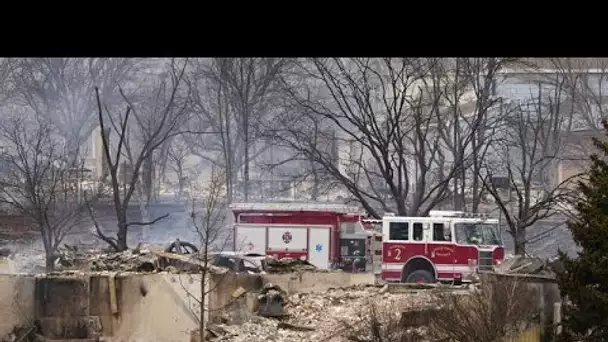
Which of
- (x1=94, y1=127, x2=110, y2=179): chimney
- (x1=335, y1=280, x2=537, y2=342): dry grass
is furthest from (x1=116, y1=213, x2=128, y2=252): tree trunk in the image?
(x1=335, y1=280, x2=537, y2=342): dry grass

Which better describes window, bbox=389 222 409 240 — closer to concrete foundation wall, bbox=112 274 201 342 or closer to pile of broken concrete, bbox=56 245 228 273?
pile of broken concrete, bbox=56 245 228 273

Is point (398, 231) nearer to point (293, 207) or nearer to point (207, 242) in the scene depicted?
point (293, 207)

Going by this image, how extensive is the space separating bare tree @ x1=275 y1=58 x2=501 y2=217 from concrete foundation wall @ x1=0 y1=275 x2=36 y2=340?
7.42m

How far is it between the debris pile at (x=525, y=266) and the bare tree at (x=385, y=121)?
375 centimetres

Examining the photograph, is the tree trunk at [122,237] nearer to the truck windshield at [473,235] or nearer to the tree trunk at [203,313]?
the tree trunk at [203,313]

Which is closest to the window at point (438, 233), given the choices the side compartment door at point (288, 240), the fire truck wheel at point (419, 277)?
the fire truck wheel at point (419, 277)

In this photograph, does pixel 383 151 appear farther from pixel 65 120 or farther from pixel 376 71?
pixel 65 120

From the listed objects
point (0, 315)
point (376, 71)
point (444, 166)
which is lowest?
point (0, 315)

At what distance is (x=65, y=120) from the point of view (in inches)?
920

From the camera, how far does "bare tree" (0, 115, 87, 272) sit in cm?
1952

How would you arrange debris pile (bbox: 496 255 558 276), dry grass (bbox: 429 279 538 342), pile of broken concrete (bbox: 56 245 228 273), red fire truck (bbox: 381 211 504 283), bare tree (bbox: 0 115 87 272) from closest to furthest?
1. dry grass (bbox: 429 279 538 342)
2. debris pile (bbox: 496 255 558 276)
3. pile of broken concrete (bbox: 56 245 228 273)
4. red fire truck (bbox: 381 211 504 283)
5. bare tree (bbox: 0 115 87 272)

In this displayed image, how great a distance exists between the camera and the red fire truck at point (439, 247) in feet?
57.4
